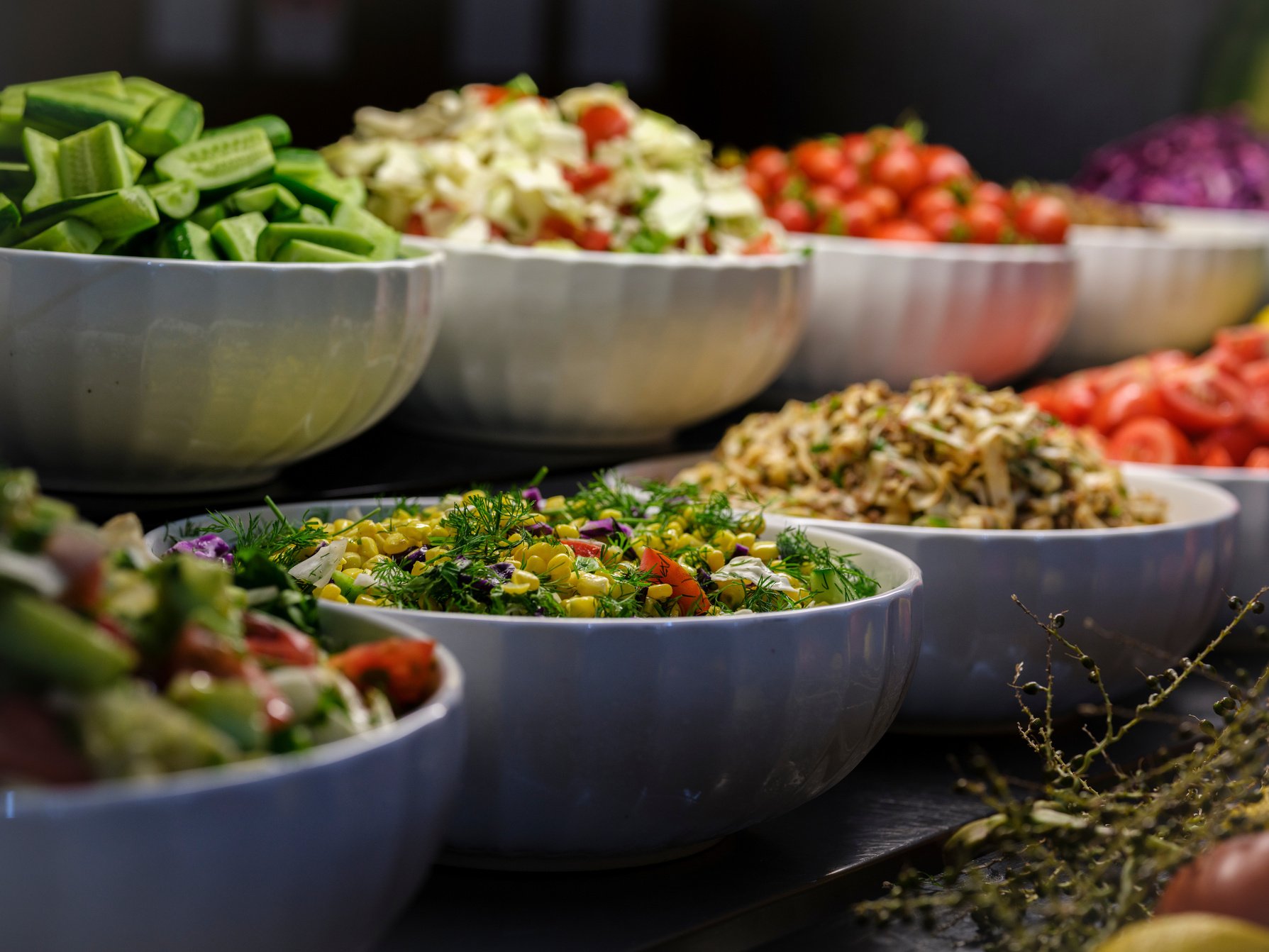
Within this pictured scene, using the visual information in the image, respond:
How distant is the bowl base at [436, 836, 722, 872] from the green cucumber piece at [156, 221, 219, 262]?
1.49ft

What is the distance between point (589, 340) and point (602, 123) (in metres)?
0.31

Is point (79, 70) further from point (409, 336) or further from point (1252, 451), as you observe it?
point (1252, 451)

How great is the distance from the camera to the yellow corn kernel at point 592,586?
0.99 meters

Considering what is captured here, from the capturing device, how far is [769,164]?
2068mm

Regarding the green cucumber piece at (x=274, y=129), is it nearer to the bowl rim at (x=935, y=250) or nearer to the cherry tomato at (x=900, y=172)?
the bowl rim at (x=935, y=250)

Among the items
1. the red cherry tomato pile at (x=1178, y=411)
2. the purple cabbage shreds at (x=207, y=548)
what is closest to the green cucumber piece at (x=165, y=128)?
the purple cabbage shreds at (x=207, y=548)

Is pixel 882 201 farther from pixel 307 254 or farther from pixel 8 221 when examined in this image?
pixel 8 221

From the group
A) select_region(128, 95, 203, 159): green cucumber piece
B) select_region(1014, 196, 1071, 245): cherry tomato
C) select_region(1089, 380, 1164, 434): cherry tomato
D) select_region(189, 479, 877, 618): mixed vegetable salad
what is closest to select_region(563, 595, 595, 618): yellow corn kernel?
select_region(189, 479, 877, 618): mixed vegetable salad

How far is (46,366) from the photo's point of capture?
1.10 metres

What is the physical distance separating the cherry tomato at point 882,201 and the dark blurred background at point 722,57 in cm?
46

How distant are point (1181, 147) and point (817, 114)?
2.31ft

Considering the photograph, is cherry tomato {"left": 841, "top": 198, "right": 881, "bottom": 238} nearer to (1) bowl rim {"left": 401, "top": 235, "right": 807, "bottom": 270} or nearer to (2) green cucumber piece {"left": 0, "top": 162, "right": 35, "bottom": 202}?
(1) bowl rim {"left": 401, "top": 235, "right": 807, "bottom": 270}

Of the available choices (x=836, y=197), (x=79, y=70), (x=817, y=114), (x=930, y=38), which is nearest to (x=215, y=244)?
(x=79, y=70)

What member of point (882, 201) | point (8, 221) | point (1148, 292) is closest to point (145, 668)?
point (8, 221)
